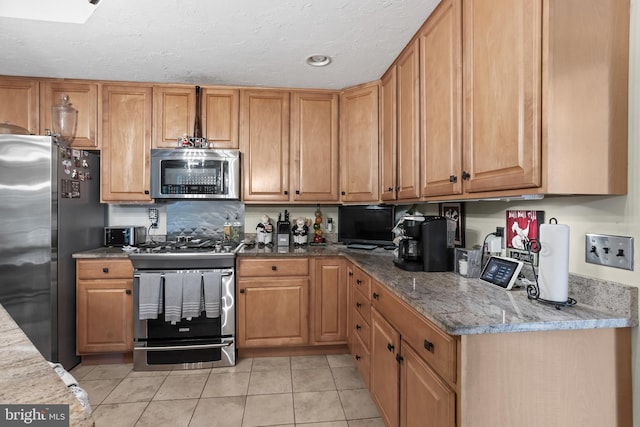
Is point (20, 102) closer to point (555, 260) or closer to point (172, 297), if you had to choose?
point (172, 297)

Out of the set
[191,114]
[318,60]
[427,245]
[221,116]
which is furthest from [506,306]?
[191,114]

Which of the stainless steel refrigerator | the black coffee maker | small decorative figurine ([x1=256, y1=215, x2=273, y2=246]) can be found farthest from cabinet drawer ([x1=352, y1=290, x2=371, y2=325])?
the stainless steel refrigerator

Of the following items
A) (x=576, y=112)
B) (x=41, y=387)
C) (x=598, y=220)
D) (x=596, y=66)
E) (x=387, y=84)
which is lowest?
(x=41, y=387)

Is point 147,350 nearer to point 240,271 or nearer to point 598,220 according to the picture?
point 240,271

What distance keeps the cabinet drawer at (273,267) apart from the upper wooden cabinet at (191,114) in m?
1.05

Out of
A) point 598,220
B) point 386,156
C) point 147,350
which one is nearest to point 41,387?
point 598,220

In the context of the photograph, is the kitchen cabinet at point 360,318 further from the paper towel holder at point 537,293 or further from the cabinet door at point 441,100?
the paper towel holder at point 537,293

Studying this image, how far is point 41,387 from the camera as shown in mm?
559

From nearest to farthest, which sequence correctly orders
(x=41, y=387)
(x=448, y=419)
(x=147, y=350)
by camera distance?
(x=41, y=387) < (x=448, y=419) < (x=147, y=350)

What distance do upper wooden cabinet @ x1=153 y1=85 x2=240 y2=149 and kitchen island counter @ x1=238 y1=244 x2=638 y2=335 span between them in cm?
201

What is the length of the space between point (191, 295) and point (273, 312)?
2.15 ft

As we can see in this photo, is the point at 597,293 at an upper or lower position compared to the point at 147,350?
upper

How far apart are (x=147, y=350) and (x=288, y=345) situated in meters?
1.08

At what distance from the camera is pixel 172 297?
2.38 meters
